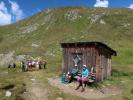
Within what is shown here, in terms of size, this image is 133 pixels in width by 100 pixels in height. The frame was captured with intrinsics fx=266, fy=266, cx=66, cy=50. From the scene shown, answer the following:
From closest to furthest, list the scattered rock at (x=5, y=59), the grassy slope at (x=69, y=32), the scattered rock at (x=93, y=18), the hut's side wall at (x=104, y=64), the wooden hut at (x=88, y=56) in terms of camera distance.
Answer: the wooden hut at (x=88, y=56) < the hut's side wall at (x=104, y=64) < the scattered rock at (x=5, y=59) < the grassy slope at (x=69, y=32) < the scattered rock at (x=93, y=18)

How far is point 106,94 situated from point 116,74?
42.4 ft

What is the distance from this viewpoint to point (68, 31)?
282 feet

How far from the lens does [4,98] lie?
2320cm

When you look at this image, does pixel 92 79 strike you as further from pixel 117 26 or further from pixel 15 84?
pixel 117 26

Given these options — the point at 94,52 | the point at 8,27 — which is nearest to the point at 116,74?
the point at 94,52

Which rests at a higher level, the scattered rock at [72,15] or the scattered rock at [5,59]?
the scattered rock at [72,15]

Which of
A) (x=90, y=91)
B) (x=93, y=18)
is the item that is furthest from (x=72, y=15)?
(x=90, y=91)

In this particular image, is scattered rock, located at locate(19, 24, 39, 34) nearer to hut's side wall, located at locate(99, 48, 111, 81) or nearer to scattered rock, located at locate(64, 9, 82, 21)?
scattered rock, located at locate(64, 9, 82, 21)

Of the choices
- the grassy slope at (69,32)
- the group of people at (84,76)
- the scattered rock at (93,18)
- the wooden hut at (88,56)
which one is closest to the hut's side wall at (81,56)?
the wooden hut at (88,56)

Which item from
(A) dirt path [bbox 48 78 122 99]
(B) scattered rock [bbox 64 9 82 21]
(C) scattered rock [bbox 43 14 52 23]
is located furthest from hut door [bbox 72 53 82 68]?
(C) scattered rock [bbox 43 14 52 23]

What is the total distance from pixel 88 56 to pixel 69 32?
54239 mm

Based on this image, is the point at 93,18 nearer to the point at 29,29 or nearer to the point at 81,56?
the point at 29,29

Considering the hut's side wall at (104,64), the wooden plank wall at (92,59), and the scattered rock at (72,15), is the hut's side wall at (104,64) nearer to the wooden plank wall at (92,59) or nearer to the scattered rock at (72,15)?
the wooden plank wall at (92,59)

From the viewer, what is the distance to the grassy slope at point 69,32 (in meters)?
69.9
